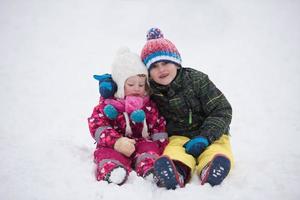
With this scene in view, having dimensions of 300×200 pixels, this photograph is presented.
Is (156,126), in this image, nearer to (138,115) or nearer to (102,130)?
(138,115)

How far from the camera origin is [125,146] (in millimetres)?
2758

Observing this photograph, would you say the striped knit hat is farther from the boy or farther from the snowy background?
the snowy background

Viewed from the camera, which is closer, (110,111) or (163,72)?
(110,111)

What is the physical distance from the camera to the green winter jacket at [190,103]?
3039 millimetres

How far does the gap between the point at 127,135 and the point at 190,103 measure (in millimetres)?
670

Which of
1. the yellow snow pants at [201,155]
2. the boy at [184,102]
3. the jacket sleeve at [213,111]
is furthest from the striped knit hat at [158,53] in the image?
the yellow snow pants at [201,155]

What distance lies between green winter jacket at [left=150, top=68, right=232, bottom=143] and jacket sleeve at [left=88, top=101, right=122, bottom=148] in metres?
0.56

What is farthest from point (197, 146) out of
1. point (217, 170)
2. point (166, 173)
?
point (166, 173)

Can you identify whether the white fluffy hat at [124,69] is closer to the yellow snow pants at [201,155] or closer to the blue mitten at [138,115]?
the blue mitten at [138,115]

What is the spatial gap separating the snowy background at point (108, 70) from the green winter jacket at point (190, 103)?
49cm

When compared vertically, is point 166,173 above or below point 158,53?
below

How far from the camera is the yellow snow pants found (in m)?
2.60

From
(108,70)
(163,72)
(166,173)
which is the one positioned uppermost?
A: (108,70)
